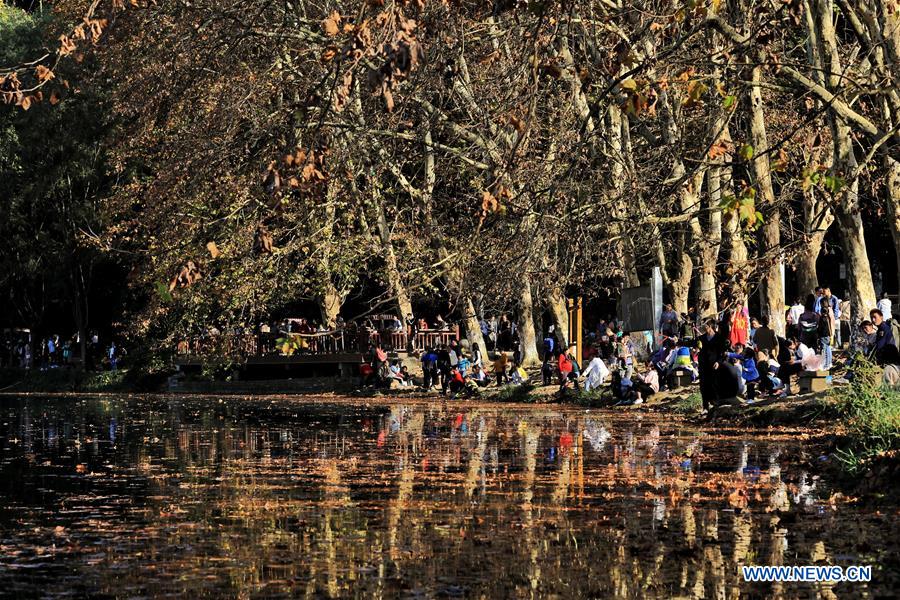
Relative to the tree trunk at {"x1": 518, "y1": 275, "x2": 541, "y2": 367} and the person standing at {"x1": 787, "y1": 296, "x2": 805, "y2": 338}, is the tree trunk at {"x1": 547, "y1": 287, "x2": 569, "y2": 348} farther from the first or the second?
the person standing at {"x1": 787, "y1": 296, "x2": 805, "y2": 338}

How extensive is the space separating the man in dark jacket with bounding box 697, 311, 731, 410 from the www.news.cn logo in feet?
59.7

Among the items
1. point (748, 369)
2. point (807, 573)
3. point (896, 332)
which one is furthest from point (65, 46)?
point (748, 369)

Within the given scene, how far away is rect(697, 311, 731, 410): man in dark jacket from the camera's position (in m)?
28.3

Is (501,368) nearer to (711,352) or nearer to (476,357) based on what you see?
(476,357)

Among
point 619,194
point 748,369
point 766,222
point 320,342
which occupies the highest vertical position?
point 619,194

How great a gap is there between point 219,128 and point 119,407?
7.75m

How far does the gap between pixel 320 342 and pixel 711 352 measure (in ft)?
101

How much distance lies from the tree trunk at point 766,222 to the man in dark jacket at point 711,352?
1380mm

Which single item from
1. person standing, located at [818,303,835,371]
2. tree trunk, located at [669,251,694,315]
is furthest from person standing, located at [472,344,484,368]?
person standing, located at [818,303,835,371]

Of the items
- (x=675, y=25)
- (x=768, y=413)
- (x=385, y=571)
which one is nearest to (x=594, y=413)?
(x=768, y=413)

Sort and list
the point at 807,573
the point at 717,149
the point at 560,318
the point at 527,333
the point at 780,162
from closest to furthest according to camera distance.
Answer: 1. the point at 807,573
2. the point at 717,149
3. the point at 780,162
4. the point at 560,318
5. the point at 527,333

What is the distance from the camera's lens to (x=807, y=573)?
993 cm

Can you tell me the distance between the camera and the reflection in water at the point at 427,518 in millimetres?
9742

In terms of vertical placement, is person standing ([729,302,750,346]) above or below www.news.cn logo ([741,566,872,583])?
above
